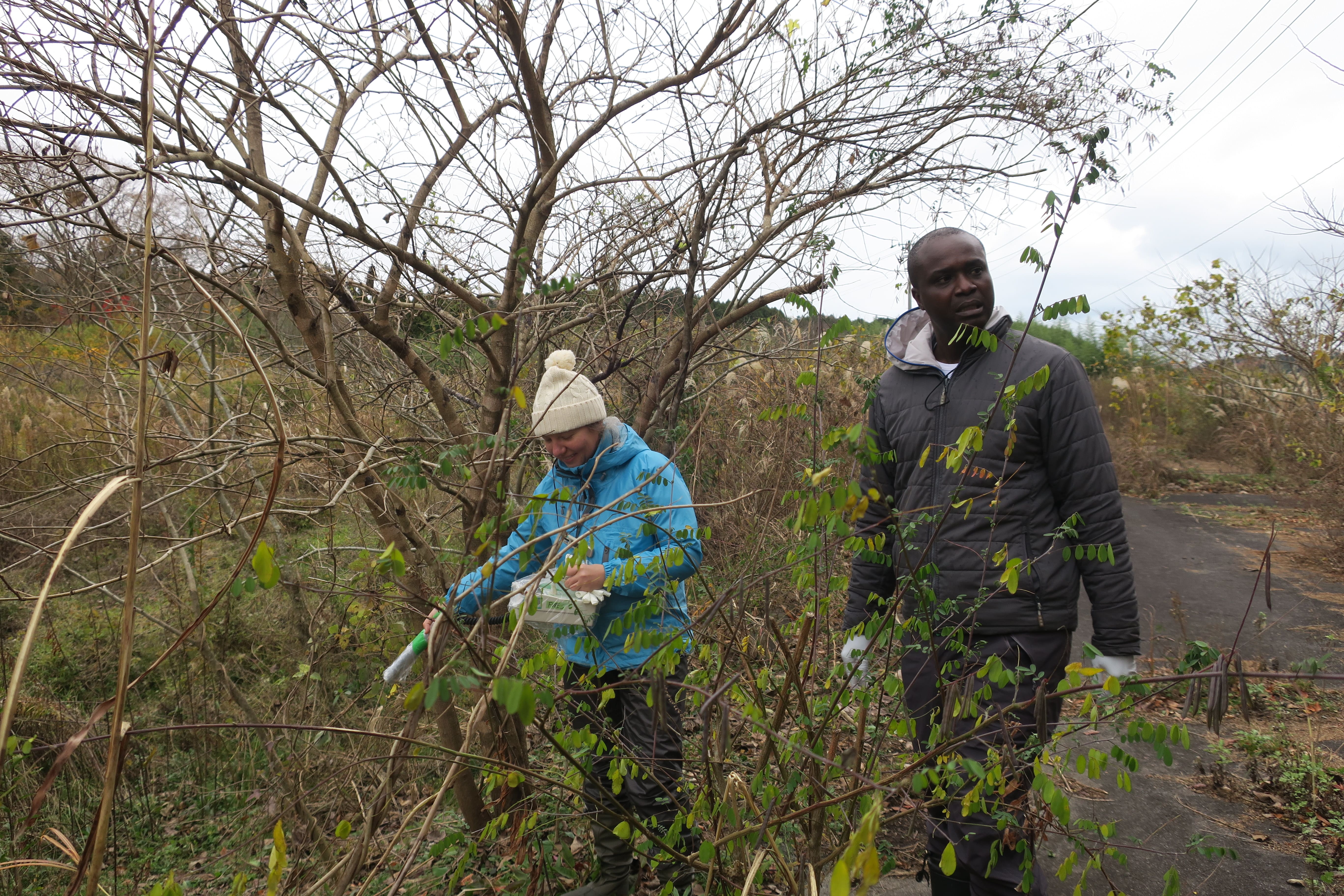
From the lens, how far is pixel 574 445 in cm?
262

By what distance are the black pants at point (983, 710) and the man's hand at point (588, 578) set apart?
882mm

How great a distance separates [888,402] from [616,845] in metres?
1.79

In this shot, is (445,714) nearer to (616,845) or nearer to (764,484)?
(616,845)

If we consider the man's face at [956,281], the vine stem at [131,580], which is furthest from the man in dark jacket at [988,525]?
the vine stem at [131,580]

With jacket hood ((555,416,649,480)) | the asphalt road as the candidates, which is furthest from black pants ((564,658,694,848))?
the asphalt road

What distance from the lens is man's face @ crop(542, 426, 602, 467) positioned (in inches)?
103

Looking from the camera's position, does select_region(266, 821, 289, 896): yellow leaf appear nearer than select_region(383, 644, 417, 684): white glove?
Yes

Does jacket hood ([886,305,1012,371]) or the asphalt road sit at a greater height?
jacket hood ([886,305,1012,371])

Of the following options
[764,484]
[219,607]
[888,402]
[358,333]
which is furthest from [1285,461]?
[219,607]

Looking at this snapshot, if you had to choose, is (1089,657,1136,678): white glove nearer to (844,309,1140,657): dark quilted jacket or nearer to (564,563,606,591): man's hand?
(844,309,1140,657): dark quilted jacket

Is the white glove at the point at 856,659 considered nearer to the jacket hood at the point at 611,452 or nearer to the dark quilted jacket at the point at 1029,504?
the dark quilted jacket at the point at 1029,504

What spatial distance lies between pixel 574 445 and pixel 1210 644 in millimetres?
2089

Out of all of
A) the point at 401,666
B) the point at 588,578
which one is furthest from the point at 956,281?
the point at 401,666

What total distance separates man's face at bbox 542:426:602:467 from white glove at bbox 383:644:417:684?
0.85 meters
